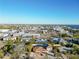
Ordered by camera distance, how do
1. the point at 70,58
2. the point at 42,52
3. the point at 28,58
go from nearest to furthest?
the point at 28,58, the point at 70,58, the point at 42,52

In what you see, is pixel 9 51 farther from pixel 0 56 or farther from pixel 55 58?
pixel 55 58

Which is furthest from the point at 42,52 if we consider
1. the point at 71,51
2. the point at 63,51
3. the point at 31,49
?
the point at 71,51

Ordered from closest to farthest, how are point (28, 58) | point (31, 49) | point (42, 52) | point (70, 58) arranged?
point (28, 58)
point (70, 58)
point (42, 52)
point (31, 49)

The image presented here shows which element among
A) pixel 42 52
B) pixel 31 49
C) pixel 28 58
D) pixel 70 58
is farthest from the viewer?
pixel 31 49

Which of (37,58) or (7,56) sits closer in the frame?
(37,58)

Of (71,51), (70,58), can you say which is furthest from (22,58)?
(71,51)

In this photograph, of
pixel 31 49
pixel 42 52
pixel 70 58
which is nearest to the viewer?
pixel 70 58

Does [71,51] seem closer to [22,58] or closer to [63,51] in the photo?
[63,51]

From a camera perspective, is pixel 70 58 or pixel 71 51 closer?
pixel 70 58
